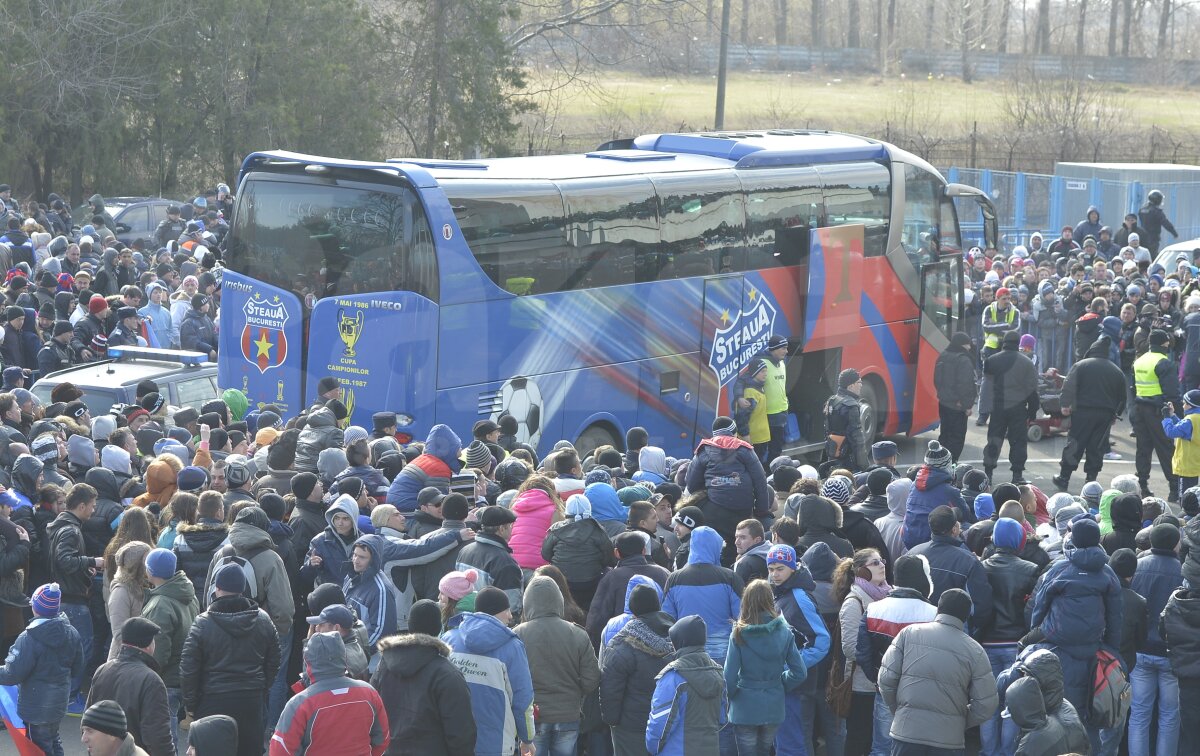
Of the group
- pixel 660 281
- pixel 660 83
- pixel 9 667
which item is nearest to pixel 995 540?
pixel 9 667

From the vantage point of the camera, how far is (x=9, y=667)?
771 centimetres

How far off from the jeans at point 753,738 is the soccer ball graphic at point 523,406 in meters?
5.87

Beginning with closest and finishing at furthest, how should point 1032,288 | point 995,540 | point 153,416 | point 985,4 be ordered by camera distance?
Answer: point 995,540
point 153,416
point 1032,288
point 985,4

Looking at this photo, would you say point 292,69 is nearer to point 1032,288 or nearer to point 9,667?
point 1032,288

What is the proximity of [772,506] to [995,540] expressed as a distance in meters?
2.85

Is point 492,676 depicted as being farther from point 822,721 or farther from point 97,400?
point 97,400

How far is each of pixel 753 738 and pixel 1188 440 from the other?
26.8ft

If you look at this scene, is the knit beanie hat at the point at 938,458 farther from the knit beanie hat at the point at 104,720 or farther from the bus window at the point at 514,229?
the knit beanie hat at the point at 104,720

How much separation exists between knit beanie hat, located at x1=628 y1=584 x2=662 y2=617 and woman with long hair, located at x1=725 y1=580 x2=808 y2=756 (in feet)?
1.72

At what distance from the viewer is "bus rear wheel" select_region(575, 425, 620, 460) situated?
567 inches

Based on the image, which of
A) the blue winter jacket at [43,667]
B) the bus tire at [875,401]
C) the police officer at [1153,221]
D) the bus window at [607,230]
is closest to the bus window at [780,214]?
the bus window at [607,230]

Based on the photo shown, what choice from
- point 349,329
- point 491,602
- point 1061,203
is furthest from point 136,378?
point 1061,203

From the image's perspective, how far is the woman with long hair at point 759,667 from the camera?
7.54m

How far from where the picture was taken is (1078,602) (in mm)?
8172
